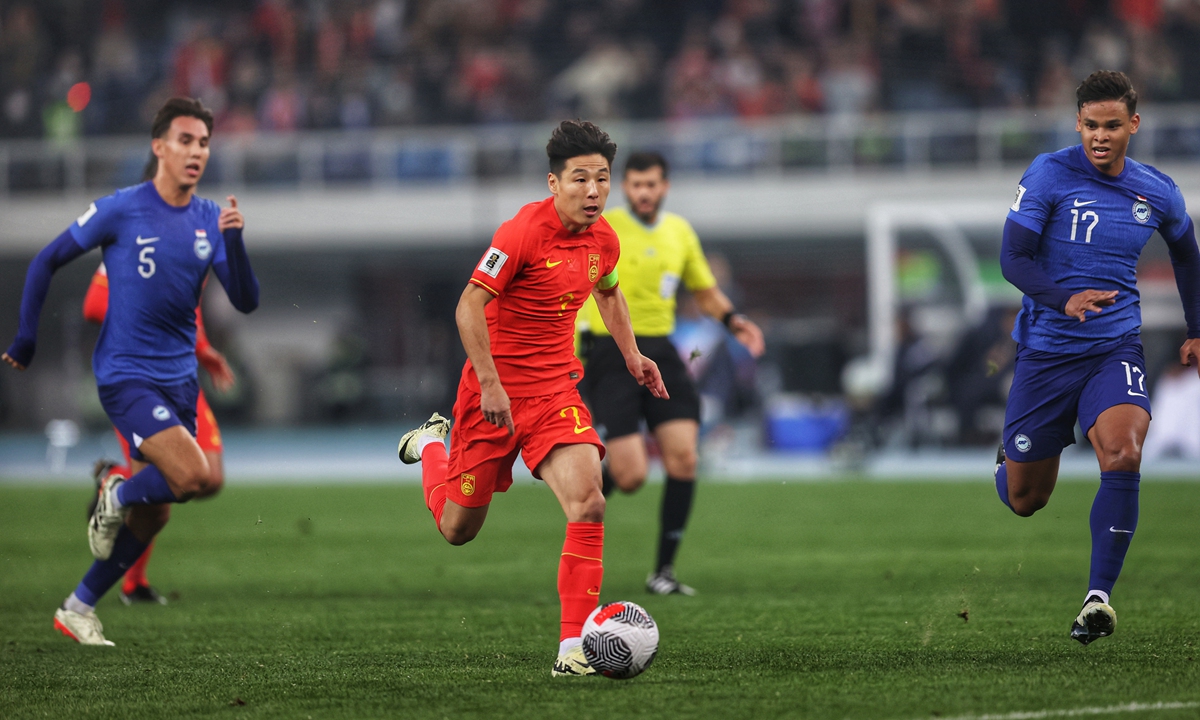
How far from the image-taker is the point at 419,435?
6.83 m

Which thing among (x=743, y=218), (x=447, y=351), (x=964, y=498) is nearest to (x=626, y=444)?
(x=964, y=498)

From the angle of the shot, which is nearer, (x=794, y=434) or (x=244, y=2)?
(x=794, y=434)

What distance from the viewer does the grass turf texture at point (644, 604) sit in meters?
5.00

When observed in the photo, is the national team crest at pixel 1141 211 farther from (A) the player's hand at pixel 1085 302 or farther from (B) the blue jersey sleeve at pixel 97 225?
(B) the blue jersey sleeve at pixel 97 225

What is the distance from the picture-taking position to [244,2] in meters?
30.7

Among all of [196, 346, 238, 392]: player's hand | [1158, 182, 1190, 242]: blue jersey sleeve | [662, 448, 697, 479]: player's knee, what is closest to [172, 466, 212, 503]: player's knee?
[196, 346, 238, 392]: player's hand

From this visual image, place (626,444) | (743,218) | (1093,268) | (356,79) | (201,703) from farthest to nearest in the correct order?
(356,79)
(743,218)
(626,444)
(1093,268)
(201,703)

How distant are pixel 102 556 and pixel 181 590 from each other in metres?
2.08

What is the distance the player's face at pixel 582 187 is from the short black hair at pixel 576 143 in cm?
2

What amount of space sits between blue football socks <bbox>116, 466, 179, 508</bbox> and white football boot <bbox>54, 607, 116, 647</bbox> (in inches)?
23.1

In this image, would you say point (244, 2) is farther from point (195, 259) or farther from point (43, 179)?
point (195, 259)

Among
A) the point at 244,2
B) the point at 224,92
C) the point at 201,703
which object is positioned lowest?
the point at 201,703

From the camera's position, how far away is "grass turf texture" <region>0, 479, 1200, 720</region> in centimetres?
500

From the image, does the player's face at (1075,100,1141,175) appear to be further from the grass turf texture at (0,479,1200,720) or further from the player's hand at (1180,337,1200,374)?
the grass turf texture at (0,479,1200,720)
